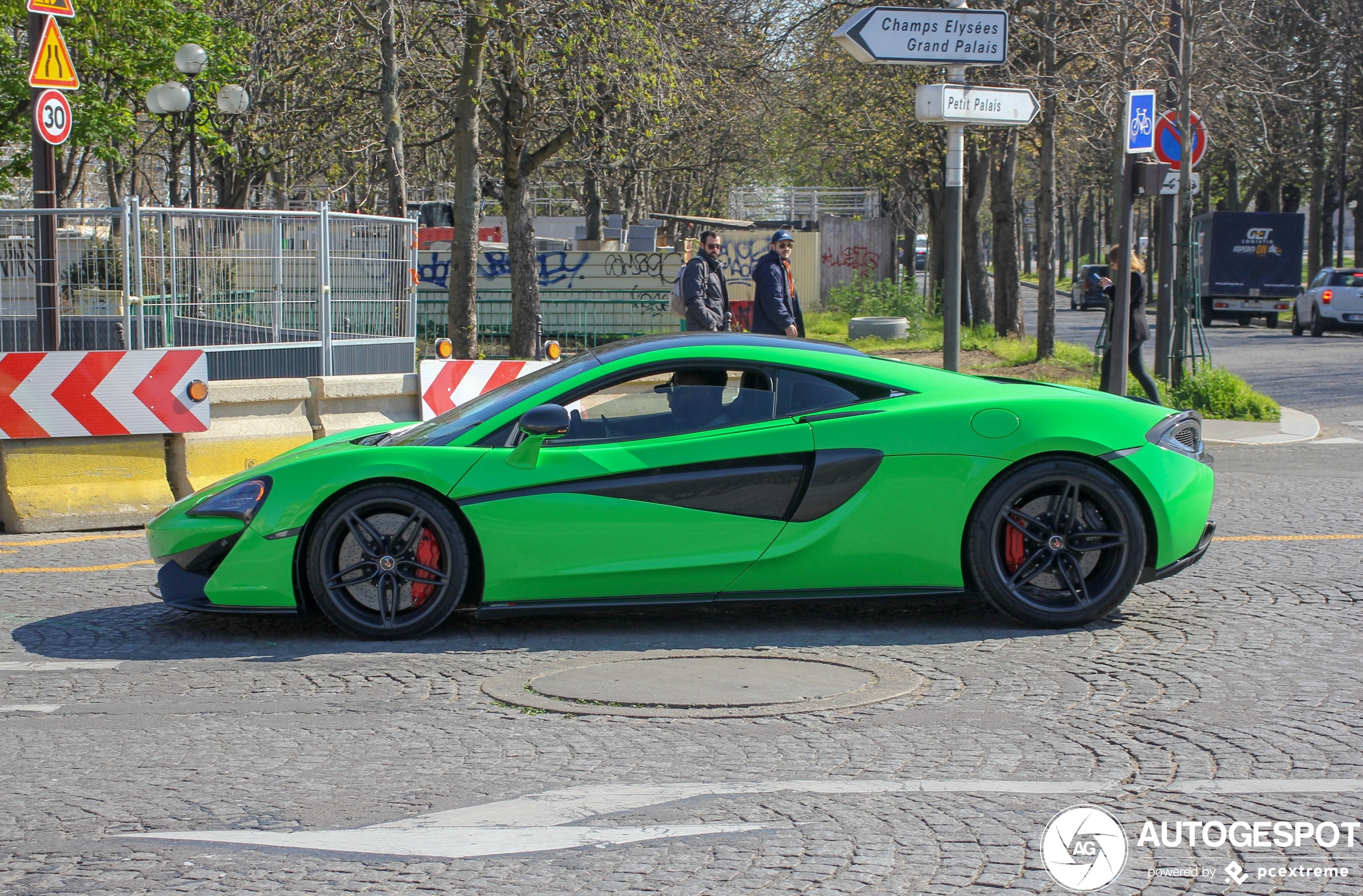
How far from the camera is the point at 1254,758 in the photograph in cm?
414

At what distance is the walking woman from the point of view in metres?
13.5

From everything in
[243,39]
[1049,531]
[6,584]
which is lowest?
[6,584]

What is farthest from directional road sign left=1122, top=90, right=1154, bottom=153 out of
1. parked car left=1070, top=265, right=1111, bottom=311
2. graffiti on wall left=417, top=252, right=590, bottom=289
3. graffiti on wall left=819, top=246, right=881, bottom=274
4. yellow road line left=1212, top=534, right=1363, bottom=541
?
parked car left=1070, top=265, right=1111, bottom=311

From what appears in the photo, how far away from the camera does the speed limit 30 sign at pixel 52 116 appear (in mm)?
11508

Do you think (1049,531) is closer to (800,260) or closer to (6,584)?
(6,584)

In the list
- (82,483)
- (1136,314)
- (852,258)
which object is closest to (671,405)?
(82,483)

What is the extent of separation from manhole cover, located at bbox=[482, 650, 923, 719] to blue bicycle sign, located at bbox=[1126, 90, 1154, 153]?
863 centimetres

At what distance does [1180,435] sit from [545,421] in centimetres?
275

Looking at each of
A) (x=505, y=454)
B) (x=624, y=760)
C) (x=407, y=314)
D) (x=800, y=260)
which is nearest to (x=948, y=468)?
(x=505, y=454)

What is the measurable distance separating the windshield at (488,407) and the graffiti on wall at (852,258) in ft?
118

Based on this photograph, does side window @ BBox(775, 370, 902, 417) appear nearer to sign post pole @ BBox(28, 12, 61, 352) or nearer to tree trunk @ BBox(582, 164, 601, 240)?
sign post pole @ BBox(28, 12, 61, 352)

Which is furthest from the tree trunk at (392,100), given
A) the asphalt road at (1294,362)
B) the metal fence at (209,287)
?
the asphalt road at (1294,362)

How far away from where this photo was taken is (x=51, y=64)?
1138 centimetres

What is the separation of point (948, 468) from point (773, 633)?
1004 millimetres
